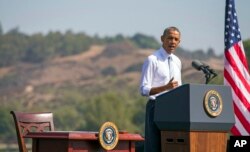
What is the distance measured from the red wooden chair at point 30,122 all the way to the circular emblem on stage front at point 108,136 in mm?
1280

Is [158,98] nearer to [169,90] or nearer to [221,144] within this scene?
[169,90]

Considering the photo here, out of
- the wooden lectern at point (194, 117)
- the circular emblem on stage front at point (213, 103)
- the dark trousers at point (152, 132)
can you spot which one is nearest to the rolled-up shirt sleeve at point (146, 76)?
the dark trousers at point (152, 132)

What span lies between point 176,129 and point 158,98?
421mm

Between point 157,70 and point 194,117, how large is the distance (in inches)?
38.9

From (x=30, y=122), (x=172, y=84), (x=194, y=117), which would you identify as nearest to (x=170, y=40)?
(x=172, y=84)

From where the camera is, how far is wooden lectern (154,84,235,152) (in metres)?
9.71

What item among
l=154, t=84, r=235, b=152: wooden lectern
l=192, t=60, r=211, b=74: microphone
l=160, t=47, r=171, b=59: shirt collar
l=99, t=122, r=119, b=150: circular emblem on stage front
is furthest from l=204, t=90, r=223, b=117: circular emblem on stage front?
l=99, t=122, r=119, b=150: circular emblem on stage front

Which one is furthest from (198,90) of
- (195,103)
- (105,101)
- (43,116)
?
(105,101)

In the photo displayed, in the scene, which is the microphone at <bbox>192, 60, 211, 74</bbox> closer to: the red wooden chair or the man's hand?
the man's hand

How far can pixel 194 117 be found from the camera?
9.70m

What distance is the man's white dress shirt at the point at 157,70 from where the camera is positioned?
34.2 ft

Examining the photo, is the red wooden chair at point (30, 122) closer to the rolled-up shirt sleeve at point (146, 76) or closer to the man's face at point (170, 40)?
the rolled-up shirt sleeve at point (146, 76)

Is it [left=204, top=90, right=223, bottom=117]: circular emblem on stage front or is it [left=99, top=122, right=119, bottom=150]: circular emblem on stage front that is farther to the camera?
[left=204, top=90, right=223, bottom=117]: circular emblem on stage front

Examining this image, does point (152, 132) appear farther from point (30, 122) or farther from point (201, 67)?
point (30, 122)
